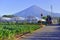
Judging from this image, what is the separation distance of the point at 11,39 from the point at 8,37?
0.25m

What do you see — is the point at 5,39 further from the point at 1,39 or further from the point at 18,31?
the point at 18,31

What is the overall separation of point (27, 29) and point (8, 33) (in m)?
13.5

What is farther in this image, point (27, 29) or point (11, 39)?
point (27, 29)

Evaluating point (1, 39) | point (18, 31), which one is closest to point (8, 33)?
point (1, 39)

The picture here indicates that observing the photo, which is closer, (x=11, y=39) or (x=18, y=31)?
(x=11, y=39)

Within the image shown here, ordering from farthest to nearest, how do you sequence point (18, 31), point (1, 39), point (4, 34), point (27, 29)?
1. point (27, 29)
2. point (18, 31)
3. point (4, 34)
4. point (1, 39)

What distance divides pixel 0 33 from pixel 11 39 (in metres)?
1.15

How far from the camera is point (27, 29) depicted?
30953mm

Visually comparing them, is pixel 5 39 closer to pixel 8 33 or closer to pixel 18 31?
pixel 8 33

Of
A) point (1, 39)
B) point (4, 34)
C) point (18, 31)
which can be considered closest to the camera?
point (1, 39)

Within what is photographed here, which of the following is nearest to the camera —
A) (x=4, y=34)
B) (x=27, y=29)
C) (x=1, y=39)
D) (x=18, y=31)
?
(x=1, y=39)

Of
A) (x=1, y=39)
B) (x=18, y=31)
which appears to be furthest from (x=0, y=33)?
(x=18, y=31)

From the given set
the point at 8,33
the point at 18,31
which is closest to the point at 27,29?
the point at 18,31

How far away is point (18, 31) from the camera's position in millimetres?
25672
